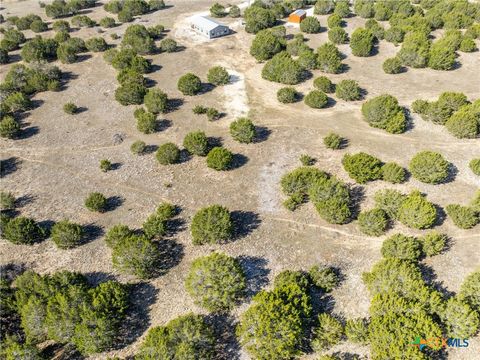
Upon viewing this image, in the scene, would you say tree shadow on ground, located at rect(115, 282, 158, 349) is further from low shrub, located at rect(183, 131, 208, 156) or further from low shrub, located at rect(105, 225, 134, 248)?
low shrub, located at rect(183, 131, 208, 156)

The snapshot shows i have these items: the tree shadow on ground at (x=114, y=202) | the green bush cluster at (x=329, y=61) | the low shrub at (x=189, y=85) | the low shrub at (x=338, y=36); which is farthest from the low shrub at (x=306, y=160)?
the low shrub at (x=338, y=36)

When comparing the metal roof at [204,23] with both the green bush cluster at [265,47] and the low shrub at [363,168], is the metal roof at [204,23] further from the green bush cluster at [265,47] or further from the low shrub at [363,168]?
the low shrub at [363,168]

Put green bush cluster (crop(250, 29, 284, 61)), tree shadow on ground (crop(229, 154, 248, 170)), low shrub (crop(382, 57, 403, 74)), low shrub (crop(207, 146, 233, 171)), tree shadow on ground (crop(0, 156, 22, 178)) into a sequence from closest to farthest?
low shrub (crop(207, 146, 233, 171)), tree shadow on ground (crop(0, 156, 22, 178)), tree shadow on ground (crop(229, 154, 248, 170)), low shrub (crop(382, 57, 403, 74)), green bush cluster (crop(250, 29, 284, 61))

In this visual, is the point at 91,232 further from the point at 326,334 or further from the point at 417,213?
the point at 417,213

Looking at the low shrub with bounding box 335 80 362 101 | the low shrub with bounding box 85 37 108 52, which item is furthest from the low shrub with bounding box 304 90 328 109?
the low shrub with bounding box 85 37 108 52

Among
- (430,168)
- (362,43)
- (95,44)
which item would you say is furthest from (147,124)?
(362,43)

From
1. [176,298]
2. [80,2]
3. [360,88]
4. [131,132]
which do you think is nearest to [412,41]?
[360,88]
